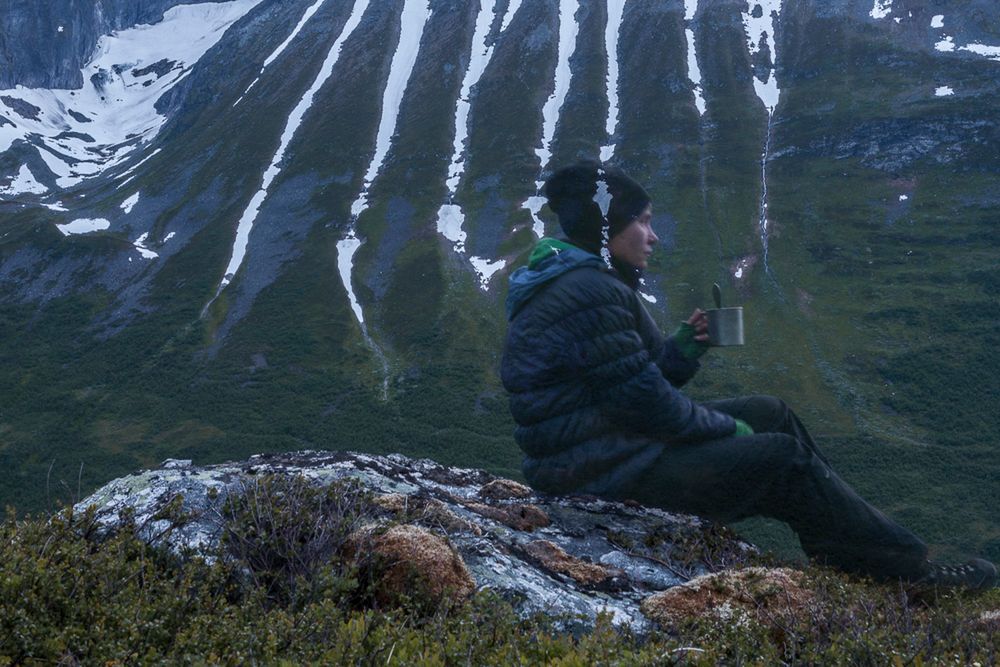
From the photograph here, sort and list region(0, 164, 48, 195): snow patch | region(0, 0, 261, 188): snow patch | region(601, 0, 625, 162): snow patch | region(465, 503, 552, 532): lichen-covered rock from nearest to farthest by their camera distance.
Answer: region(465, 503, 552, 532): lichen-covered rock
region(601, 0, 625, 162): snow patch
region(0, 164, 48, 195): snow patch
region(0, 0, 261, 188): snow patch

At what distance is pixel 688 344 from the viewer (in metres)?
8.49

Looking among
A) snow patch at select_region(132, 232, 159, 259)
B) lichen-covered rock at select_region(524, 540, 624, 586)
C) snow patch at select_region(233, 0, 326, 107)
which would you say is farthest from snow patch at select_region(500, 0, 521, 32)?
lichen-covered rock at select_region(524, 540, 624, 586)

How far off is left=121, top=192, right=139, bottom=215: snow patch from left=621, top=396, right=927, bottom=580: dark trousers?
10684cm

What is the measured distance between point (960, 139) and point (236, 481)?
92343 millimetres

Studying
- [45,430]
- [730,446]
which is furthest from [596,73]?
[730,446]

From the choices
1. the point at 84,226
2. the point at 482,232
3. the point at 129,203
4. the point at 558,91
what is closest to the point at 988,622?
the point at 482,232

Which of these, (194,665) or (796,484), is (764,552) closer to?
(796,484)

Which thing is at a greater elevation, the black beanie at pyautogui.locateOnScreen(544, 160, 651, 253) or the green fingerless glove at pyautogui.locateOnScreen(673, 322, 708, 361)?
the black beanie at pyautogui.locateOnScreen(544, 160, 651, 253)

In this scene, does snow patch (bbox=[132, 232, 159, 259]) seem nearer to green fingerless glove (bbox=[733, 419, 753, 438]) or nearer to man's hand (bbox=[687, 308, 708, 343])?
man's hand (bbox=[687, 308, 708, 343])

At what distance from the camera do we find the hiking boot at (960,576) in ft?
24.4

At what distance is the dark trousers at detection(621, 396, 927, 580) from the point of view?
7480mm

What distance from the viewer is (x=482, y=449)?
4834 centimetres

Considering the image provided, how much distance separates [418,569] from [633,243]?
474 centimetres

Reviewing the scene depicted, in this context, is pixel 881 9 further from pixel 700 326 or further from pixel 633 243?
pixel 700 326
